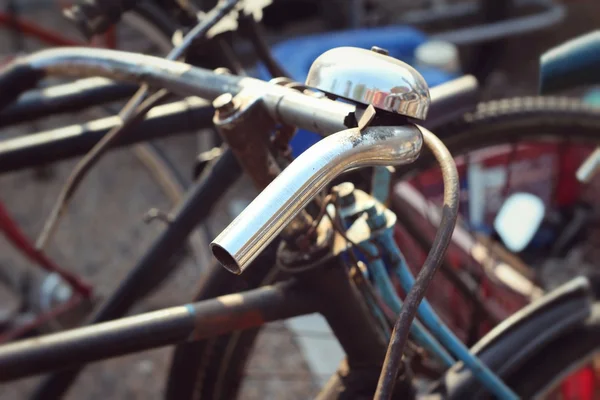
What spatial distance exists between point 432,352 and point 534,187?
1.28m

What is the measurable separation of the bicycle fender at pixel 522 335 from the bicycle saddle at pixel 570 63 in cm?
31

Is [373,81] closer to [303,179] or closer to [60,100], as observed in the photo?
[303,179]

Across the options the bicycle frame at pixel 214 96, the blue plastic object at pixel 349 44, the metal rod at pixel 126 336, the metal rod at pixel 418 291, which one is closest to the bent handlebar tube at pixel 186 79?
the bicycle frame at pixel 214 96

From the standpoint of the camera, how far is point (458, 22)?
2.95 metres

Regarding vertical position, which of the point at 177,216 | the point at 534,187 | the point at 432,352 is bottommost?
the point at 534,187

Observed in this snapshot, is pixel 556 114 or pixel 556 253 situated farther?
pixel 556 253

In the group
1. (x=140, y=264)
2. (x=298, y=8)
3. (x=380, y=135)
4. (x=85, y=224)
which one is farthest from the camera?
(x=298, y=8)

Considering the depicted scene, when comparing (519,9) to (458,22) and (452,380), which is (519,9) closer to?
(458,22)

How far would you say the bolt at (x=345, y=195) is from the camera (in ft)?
2.21

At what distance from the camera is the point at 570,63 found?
710 mm

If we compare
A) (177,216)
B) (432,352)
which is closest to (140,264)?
(177,216)

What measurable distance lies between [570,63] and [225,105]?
1.25 ft

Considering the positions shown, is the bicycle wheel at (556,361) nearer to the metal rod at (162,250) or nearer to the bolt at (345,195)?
the bolt at (345,195)

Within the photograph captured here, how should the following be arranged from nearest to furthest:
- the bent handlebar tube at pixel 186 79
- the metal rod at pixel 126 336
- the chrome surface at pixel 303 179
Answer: the chrome surface at pixel 303 179, the bent handlebar tube at pixel 186 79, the metal rod at pixel 126 336
